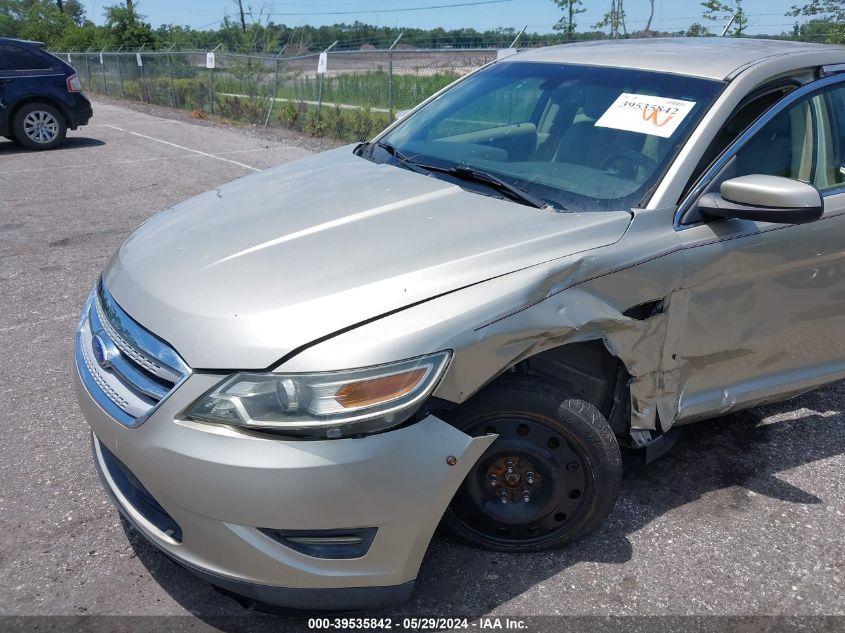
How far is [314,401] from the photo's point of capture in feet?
6.87

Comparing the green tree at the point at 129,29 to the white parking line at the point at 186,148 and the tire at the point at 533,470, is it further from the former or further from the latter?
the tire at the point at 533,470

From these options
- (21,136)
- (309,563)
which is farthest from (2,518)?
(21,136)

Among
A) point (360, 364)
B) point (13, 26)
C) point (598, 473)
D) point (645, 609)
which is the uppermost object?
point (13, 26)

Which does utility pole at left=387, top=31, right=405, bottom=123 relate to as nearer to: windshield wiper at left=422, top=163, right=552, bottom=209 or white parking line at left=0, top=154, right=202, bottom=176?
white parking line at left=0, top=154, right=202, bottom=176

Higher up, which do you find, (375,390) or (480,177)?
(480,177)

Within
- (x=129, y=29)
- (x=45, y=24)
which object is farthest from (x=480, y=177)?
(x=45, y=24)

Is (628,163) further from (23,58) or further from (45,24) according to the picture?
(45,24)

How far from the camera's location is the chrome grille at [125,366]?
2236mm

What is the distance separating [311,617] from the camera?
8.00 ft

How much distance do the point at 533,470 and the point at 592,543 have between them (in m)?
0.49

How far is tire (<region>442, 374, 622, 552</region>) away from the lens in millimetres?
2467

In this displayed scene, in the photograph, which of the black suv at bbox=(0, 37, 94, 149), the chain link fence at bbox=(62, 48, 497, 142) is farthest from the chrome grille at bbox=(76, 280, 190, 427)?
the black suv at bbox=(0, 37, 94, 149)

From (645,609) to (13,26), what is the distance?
60.1 m

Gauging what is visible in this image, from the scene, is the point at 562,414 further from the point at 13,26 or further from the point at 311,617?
the point at 13,26
